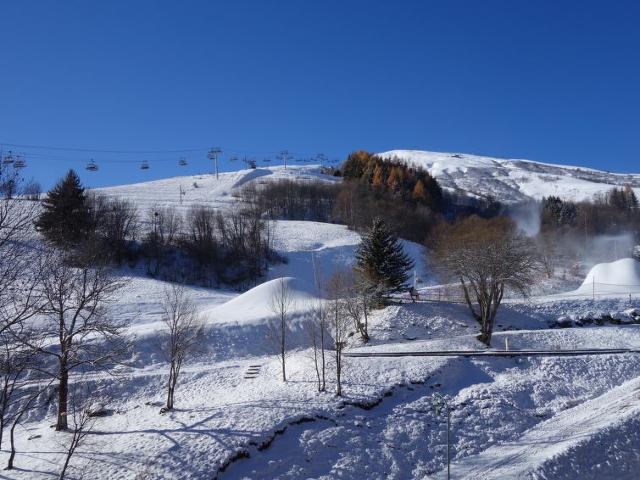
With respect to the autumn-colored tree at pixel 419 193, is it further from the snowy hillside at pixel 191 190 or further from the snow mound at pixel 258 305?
the snow mound at pixel 258 305

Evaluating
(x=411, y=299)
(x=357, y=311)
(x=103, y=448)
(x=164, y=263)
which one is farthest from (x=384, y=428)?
(x=164, y=263)

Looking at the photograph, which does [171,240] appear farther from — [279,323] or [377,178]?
[377,178]

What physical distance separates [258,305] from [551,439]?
22673 mm

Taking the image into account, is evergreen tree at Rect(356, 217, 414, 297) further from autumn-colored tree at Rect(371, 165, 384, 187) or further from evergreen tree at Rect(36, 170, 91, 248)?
autumn-colored tree at Rect(371, 165, 384, 187)

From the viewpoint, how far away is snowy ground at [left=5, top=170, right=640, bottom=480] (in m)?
15.5

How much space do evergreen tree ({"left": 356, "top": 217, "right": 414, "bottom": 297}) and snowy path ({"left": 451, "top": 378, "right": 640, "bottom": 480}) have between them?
16.0 meters

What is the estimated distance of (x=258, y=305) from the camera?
36.1 meters

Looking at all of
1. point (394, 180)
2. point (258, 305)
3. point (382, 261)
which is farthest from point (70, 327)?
point (394, 180)

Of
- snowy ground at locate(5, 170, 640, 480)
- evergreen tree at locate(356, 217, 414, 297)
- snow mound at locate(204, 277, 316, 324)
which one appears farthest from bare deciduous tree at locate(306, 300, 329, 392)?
evergreen tree at locate(356, 217, 414, 297)

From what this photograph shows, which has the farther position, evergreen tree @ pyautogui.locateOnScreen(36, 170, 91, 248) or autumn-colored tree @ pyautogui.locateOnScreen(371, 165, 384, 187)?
autumn-colored tree @ pyautogui.locateOnScreen(371, 165, 384, 187)

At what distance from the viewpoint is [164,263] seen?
56.9 m

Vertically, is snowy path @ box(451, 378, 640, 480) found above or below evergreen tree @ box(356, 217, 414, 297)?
below

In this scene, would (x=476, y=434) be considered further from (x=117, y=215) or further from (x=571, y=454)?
(x=117, y=215)

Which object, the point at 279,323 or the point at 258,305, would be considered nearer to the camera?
the point at 279,323
